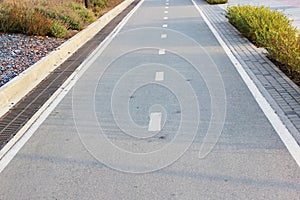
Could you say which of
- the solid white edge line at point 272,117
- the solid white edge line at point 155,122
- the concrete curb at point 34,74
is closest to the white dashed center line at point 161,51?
the solid white edge line at point 272,117

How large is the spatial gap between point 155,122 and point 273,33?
562 cm

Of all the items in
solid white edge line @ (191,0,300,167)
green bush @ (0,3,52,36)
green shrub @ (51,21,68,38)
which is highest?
green bush @ (0,3,52,36)

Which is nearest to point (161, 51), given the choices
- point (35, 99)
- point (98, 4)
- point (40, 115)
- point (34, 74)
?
point (34, 74)

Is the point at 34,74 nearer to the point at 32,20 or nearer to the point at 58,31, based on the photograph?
the point at 58,31

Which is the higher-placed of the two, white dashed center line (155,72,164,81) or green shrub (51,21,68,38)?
green shrub (51,21,68,38)

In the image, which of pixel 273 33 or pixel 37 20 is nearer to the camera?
pixel 273 33

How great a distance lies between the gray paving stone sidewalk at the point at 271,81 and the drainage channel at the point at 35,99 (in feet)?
13.2

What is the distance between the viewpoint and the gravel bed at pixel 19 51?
29.4 feet

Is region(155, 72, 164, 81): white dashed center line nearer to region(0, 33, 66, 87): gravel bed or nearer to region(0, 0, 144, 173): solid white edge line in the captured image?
region(0, 0, 144, 173): solid white edge line

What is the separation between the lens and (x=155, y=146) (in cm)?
504

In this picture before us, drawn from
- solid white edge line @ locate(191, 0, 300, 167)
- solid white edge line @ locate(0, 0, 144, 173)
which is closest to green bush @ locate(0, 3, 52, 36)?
solid white edge line @ locate(0, 0, 144, 173)

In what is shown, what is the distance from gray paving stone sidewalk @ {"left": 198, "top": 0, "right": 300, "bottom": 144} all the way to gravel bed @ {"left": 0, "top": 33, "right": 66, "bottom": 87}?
5.24 meters

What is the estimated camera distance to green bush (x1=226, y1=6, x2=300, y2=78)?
8081mm

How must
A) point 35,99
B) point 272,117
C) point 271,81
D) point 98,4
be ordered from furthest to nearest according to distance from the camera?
point 98,4, point 271,81, point 35,99, point 272,117
